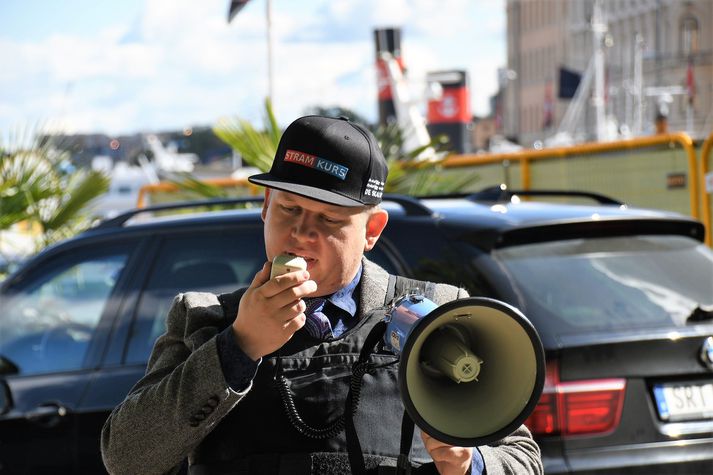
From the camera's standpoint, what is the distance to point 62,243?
5.26 m

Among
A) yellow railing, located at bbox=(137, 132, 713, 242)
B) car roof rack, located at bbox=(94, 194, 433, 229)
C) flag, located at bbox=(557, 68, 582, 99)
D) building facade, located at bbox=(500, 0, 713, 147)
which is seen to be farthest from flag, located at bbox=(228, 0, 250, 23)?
building facade, located at bbox=(500, 0, 713, 147)

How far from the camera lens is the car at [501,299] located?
4.16 metres

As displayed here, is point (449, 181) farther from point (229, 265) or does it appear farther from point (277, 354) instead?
point (277, 354)

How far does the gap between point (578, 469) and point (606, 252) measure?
922 mm

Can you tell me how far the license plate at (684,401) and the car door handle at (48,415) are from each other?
212 centimetres

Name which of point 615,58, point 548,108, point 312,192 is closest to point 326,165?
point 312,192

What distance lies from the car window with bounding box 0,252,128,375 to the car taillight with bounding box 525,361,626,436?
6.15 feet

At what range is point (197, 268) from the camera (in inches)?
199

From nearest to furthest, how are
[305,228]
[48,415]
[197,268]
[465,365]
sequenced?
[465,365] → [305,228] → [48,415] → [197,268]

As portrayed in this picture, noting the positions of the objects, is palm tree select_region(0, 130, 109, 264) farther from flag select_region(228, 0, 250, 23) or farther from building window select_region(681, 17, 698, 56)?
building window select_region(681, 17, 698, 56)

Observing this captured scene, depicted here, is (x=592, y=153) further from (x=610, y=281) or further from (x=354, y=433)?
(x=354, y=433)

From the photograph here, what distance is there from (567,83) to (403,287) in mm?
72711

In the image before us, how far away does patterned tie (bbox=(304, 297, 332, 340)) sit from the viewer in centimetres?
238

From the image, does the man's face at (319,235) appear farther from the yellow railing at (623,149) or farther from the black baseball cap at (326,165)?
the yellow railing at (623,149)
